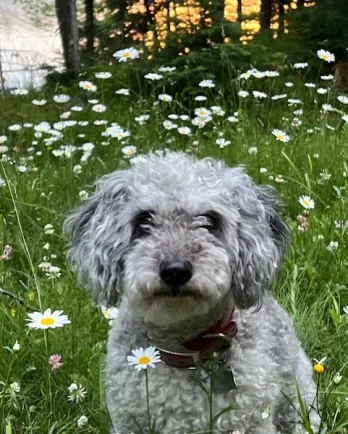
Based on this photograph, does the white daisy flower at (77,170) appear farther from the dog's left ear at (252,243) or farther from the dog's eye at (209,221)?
the dog's eye at (209,221)

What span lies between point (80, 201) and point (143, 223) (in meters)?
2.10

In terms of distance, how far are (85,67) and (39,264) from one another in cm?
572

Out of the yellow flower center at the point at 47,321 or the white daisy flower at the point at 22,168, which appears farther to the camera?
the white daisy flower at the point at 22,168

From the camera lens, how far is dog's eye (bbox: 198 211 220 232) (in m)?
2.39

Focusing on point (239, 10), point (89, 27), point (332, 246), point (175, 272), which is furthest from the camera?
point (89, 27)

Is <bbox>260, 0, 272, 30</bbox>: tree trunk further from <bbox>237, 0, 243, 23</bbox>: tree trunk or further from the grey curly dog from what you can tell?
the grey curly dog

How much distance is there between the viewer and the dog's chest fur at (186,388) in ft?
8.28

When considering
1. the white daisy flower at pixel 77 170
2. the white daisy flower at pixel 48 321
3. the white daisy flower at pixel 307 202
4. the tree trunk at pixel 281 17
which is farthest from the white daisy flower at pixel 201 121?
the tree trunk at pixel 281 17

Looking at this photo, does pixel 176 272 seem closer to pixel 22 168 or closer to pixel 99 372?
pixel 99 372

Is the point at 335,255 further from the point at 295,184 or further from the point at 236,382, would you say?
the point at 236,382

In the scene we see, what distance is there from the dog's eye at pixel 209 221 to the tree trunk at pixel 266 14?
7.99 meters

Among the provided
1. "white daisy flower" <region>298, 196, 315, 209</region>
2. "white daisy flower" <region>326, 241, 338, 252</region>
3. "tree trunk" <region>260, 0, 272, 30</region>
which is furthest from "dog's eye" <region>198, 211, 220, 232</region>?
"tree trunk" <region>260, 0, 272, 30</region>

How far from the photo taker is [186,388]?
253cm

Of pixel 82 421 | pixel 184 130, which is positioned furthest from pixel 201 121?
pixel 82 421
